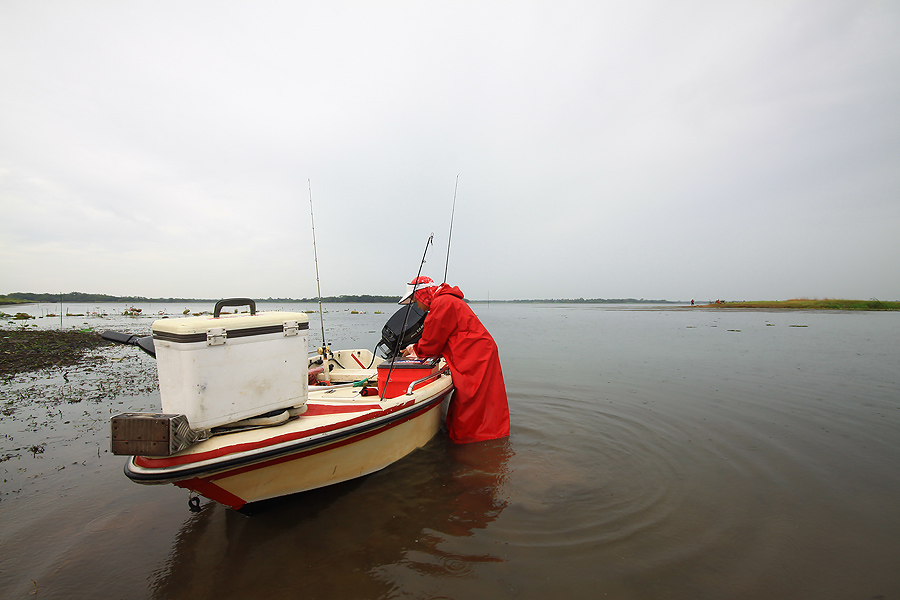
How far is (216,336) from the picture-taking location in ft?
8.79

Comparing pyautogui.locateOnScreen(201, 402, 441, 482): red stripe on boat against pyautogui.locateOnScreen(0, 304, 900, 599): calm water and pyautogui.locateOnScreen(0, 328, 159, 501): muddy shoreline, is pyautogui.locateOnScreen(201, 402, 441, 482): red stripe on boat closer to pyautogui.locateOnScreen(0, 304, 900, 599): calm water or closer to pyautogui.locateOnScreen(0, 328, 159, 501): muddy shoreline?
pyautogui.locateOnScreen(0, 304, 900, 599): calm water

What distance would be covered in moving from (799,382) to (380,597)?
35.3 feet

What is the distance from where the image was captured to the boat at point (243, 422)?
251 cm

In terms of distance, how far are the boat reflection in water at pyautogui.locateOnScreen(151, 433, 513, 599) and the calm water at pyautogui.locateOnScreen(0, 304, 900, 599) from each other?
0.7 inches

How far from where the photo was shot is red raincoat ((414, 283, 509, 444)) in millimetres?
4965

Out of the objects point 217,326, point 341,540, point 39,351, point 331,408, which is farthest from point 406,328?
point 39,351

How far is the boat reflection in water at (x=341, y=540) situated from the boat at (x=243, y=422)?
0.37 metres

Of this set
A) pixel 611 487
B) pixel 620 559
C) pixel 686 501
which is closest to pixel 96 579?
pixel 620 559

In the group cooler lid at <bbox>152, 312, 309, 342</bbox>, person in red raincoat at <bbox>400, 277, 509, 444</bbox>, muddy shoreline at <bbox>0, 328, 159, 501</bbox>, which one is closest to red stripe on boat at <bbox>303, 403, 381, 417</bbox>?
cooler lid at <bbox>152, 312, 309, 342</bbox>

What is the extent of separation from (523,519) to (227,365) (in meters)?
3.01

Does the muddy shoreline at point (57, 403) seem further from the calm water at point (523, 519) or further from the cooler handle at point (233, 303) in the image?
the cooler handle at point (233, 303)

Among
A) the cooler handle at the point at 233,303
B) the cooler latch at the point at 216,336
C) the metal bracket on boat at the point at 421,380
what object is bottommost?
the metal bracket on boat at the point at 421,380

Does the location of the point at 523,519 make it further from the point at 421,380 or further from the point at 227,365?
the point at 227,365

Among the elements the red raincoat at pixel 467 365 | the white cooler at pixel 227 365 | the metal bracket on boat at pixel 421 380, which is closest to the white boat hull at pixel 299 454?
the metal bracket on boat at pixel 421 380
